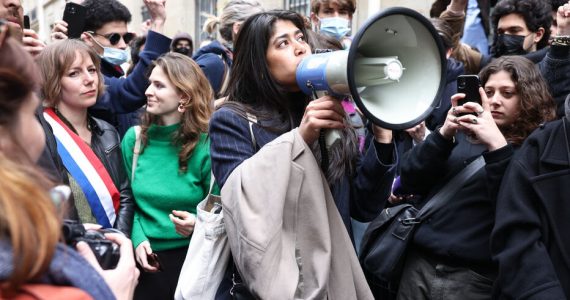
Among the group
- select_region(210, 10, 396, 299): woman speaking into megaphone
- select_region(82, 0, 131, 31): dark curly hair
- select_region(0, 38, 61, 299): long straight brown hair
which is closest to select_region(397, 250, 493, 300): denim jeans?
select_region(210, 10, 396, 299): woman speaking into megaphone

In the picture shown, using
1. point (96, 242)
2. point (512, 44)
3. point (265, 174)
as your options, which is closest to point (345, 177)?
point (265, 174)

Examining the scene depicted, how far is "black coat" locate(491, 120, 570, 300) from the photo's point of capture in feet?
7.32

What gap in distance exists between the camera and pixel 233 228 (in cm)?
191

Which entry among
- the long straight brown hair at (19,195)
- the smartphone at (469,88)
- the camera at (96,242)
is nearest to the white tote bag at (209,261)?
the camera at (96,242)

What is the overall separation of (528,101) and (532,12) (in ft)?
5.28

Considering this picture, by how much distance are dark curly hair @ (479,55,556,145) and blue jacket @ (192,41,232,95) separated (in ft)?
7.49

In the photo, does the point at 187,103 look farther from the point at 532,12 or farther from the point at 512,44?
the point at 532,12

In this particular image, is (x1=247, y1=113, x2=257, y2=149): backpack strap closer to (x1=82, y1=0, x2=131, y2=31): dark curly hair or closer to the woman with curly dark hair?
the woman with curly dark hair

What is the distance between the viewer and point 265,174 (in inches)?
74.2

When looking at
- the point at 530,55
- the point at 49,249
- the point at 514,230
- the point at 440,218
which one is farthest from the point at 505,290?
the point at 530,55

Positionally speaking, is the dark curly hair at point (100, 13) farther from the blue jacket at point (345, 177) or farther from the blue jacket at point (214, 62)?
the blue jacket at point (345, 177)

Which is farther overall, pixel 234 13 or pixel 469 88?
pixel 234 13

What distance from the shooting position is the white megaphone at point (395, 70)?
1.82 meters

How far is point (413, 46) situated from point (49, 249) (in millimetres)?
1241
